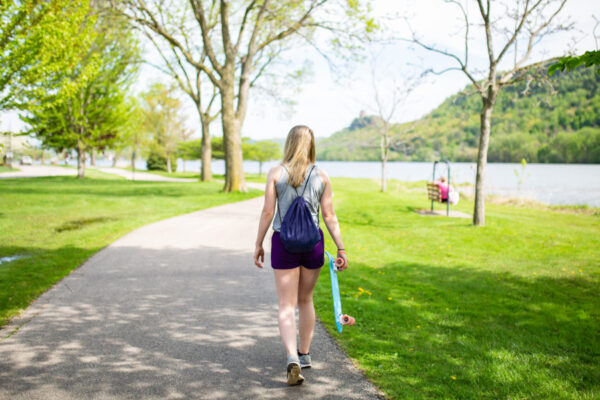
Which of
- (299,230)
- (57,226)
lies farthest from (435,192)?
(299,230)

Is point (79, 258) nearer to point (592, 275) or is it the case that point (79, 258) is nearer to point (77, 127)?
point (592, 275)

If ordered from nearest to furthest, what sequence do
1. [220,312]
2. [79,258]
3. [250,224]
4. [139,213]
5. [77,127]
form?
[220,312] → [79,258] → [250,224] → [139,213] → [77,127]

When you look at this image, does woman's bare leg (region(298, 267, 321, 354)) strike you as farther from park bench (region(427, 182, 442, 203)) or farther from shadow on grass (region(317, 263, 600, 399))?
park bench (region(427, 182, 442, 203))

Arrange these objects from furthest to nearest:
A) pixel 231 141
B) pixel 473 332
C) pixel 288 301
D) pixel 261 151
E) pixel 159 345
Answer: pixel 261 151
pixel 231 141
pixel 473 332
pixel 159 345
pixel 288 301

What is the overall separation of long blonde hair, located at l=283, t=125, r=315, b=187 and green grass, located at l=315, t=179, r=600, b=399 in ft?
5.77

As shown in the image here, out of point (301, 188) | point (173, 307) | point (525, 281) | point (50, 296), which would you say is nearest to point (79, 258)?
point (50, 296)

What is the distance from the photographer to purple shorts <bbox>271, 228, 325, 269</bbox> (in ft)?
10.4

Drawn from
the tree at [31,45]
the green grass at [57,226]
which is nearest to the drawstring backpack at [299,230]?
the green grass at [57,226]

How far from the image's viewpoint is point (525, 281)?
654 cm

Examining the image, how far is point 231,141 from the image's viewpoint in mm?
19031

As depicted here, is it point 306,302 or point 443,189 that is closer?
point 306,302

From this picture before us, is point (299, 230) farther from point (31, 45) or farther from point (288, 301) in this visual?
point (31, 45)

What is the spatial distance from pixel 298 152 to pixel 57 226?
9.67 m

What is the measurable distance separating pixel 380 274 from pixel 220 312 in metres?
3.05
